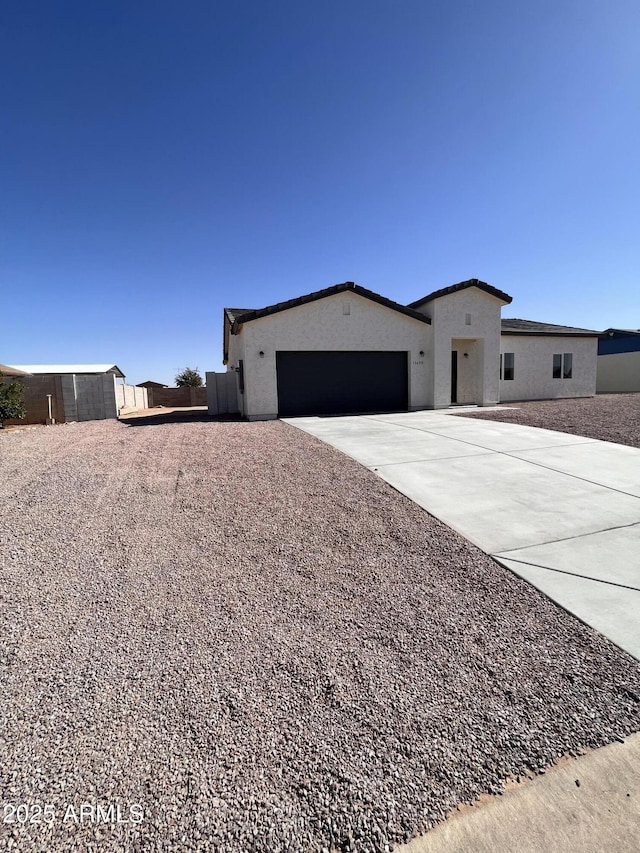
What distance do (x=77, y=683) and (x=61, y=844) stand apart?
872 millimetres

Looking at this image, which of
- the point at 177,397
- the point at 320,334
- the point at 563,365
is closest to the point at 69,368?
the point at 177,397

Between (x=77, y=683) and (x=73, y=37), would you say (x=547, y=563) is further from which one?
(x=73, y=37)

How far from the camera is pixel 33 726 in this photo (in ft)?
6.47

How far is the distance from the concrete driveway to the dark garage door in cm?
538

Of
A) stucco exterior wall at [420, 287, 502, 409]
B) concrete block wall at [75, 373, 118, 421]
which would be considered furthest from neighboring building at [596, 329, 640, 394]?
concrete block wall at [75, 373, 118, 421]

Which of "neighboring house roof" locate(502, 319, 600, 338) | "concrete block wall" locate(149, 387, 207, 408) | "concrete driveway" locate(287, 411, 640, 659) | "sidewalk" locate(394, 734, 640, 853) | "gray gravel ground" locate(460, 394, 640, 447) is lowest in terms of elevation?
"sidewalk" locate(394, 734, 640, 853)

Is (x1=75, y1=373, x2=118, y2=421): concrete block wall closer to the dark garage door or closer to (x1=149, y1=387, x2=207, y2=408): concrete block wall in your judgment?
the dark garage door

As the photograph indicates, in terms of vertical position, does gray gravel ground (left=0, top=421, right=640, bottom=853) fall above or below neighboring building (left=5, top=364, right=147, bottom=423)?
below

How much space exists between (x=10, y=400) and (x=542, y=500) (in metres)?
16.6

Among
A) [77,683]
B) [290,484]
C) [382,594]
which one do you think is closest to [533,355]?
[290,484]

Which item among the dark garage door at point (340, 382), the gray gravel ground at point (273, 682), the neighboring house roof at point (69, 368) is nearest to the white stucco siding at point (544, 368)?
the dark garage door at point (340, 382)

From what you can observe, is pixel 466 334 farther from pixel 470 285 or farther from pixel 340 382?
pixel 340 382

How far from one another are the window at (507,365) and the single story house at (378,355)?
46 millimetres

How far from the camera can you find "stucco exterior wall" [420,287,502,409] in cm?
1580
